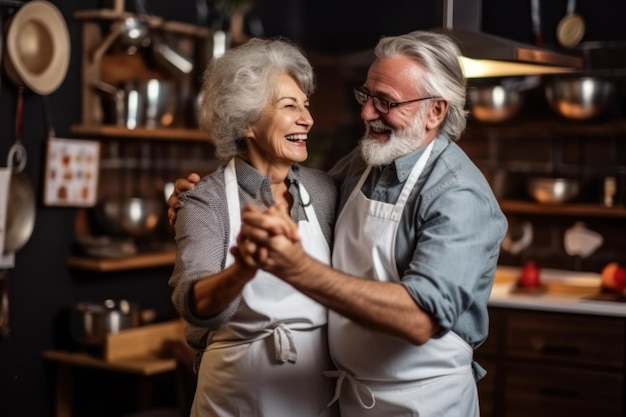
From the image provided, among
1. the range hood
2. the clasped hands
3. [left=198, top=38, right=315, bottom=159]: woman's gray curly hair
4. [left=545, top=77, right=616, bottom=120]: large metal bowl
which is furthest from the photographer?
[left=545, top=77, right=616, bottom=120]: large metal bowl

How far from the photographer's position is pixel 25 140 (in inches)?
145

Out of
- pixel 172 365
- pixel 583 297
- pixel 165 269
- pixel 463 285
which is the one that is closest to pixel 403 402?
pixel 463 285

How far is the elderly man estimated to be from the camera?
1.90 m

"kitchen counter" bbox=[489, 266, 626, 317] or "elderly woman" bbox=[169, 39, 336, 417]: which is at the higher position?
"elderly woman" bbox=[169, 39, 336, 417]

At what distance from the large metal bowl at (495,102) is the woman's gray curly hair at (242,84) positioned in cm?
226

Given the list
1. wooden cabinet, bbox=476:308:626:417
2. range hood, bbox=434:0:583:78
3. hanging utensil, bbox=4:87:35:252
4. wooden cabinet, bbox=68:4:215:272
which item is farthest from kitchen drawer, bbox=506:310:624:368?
hanging utensil, bbox=4:87:35:252

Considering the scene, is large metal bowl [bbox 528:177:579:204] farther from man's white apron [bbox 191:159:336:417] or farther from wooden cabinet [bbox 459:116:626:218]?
man's white apron [bbox 191:159:336:417]

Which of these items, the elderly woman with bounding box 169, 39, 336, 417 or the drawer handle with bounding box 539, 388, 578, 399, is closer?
the elderly woman with bounding box 169, 39, 336, 417

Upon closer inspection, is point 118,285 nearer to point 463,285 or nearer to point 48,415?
point 48,415

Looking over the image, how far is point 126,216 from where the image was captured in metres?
3.88

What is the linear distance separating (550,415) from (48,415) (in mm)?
1924

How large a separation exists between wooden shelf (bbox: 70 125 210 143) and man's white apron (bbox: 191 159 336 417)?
181cm

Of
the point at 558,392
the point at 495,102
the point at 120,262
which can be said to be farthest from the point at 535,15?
the point at 120,262

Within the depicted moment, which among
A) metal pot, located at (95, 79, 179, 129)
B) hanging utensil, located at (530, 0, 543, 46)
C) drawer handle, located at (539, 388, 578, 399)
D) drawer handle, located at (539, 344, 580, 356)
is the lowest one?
drawer handle, located at (539, 388, 578, 399)
